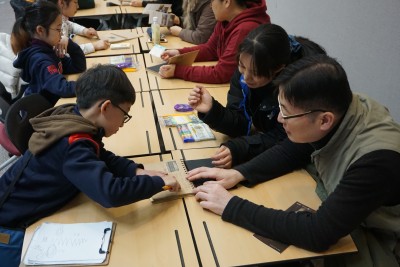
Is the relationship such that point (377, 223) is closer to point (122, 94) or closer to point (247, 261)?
point (247, 261)

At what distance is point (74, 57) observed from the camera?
2484 millimetres

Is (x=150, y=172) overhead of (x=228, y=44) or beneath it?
beneath

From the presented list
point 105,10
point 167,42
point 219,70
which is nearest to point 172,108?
point 219,70

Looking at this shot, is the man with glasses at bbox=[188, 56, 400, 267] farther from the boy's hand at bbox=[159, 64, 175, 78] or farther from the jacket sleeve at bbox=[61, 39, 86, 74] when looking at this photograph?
the jacket sleeve at bbox=[61, 39, 86, 74]

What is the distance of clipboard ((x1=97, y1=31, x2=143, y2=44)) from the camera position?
3055 mm

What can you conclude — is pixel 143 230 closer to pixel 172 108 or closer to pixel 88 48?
pixel 172 108

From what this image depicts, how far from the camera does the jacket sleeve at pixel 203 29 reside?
2.85m

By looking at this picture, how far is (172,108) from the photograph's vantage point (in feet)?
6.53

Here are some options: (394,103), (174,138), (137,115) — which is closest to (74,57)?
(137,115)

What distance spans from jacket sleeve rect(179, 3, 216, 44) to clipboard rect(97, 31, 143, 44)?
0.48m

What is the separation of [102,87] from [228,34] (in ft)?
4.01

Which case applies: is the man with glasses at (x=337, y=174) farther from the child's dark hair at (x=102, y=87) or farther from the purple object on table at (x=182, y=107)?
the purple object on table at (x=182, y=107)

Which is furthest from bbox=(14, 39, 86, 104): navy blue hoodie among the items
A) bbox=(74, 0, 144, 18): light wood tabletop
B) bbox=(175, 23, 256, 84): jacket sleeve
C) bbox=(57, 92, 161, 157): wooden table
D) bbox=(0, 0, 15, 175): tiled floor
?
bbox=(0, 0, 15, 175): tiled floor

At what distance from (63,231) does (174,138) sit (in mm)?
725
